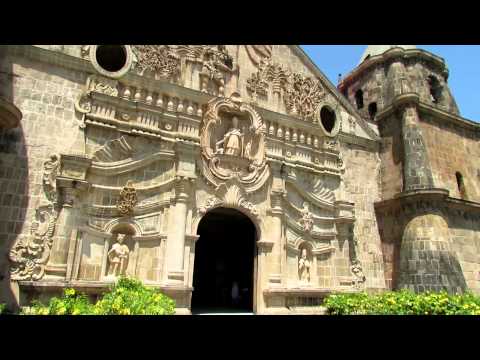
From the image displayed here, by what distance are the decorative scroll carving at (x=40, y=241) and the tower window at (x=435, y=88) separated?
53.1 feet

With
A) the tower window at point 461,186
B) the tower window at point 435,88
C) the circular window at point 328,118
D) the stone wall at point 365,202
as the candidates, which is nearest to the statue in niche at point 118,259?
the stone wall at point 365,202

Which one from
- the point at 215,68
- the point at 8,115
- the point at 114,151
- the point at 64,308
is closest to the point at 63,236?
the point at 64,308

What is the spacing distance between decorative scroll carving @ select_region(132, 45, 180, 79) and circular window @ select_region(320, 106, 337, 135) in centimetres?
589

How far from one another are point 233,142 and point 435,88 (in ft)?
38.5

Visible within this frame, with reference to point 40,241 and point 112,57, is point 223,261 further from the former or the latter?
point 112,57

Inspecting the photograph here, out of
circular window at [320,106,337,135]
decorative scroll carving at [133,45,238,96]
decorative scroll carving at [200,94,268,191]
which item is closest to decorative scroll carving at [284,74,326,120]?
circular window at [320,106,337,135]

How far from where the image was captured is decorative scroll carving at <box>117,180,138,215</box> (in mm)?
8734

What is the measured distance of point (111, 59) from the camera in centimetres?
1027

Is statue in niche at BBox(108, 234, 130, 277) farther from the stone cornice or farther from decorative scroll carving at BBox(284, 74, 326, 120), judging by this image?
the stone cornice

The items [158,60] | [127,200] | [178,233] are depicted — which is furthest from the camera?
[158,60]

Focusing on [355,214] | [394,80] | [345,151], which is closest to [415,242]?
[355,214]

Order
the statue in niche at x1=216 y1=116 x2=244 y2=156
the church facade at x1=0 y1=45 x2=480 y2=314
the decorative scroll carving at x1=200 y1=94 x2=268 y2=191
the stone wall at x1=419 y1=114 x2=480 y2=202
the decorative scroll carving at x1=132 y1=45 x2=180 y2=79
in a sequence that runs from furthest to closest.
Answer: the stone wall at x1=419 y1=114 x2=480 y2=202 → the statue in niche at x1=216 y1=116 x2=244 y2=156 → the decorative scroll carving at x1=200 y1=94 x2=268 y2=191 → the decorative scroll carving at x1=132 y1=45 x2=180 y2=79 → the church facade at x1=0 y1=45 x2=480 y2=314

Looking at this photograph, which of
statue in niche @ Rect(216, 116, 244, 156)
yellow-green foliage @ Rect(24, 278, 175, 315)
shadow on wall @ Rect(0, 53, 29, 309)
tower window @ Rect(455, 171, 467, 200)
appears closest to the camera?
yellow-green foliage @ Rect(24, 278, 175, 315)

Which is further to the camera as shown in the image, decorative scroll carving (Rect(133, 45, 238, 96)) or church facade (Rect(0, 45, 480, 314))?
decorative scroll carving (Rect(133, 45, 238, 96))
